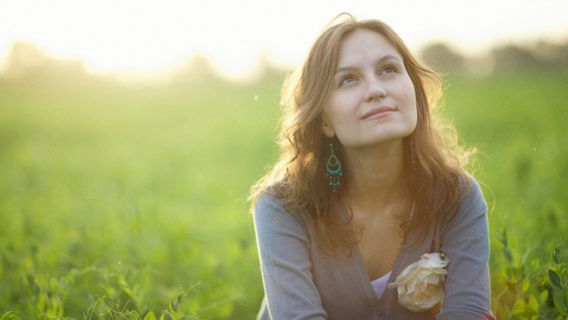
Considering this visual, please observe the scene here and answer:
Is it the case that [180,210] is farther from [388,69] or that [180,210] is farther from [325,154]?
[388,69]

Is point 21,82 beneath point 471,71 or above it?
above

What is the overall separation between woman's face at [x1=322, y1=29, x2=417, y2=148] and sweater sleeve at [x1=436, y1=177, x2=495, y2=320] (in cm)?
44

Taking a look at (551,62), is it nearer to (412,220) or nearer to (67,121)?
(67,121)

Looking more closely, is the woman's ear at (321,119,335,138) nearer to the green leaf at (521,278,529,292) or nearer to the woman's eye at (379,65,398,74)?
the woman's eye at (379,65,398,74)

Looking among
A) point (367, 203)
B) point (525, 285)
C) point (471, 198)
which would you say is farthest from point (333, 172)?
point (525, 285)

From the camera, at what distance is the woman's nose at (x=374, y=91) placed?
2.34 m

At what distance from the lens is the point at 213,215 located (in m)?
6.38

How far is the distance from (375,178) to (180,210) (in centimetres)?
417

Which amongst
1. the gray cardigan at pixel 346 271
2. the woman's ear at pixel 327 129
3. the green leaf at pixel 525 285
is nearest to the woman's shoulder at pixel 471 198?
the gray cardigan at pixel 346 271

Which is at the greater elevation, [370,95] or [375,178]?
[370,95]

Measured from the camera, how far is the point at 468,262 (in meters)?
2.38

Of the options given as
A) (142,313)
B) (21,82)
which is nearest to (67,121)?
(21,82)

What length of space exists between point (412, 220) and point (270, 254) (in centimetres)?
65

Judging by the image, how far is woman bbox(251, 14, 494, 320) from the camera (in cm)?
237
